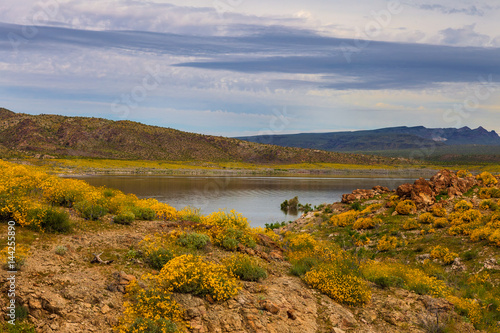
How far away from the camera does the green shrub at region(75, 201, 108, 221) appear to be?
12836 millimetres

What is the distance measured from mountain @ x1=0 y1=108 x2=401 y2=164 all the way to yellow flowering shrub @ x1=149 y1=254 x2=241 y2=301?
414 ft

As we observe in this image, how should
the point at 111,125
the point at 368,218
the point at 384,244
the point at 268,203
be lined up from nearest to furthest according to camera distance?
the point at 384,244 < the point at 368,218 < the point at 268,203 < the point at 111,125

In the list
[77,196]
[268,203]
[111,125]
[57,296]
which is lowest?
[268,203]

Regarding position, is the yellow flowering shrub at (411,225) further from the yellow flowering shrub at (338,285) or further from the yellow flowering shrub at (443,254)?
the yellow flowering shrub at (338,285)

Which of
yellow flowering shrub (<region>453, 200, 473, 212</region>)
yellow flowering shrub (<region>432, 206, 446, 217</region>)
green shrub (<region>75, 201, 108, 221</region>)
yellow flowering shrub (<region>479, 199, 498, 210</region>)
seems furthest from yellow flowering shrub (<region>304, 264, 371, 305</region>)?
yellow flowering shrub (<region>479, 199, 498, 210</region>)

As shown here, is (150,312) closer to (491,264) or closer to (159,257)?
(159,257)

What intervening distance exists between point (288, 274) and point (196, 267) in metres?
4.02

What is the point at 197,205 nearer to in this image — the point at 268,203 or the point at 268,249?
the point at 268,203

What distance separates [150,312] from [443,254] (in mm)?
13824

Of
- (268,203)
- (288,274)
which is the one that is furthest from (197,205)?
(288,274)

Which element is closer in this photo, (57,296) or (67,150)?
(57,296)

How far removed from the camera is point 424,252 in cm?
1738

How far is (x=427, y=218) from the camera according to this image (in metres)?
20.4

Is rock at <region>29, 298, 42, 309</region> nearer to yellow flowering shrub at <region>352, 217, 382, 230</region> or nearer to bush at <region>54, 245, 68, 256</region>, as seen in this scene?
bush at <region>54, 245, 68, 256</region>
